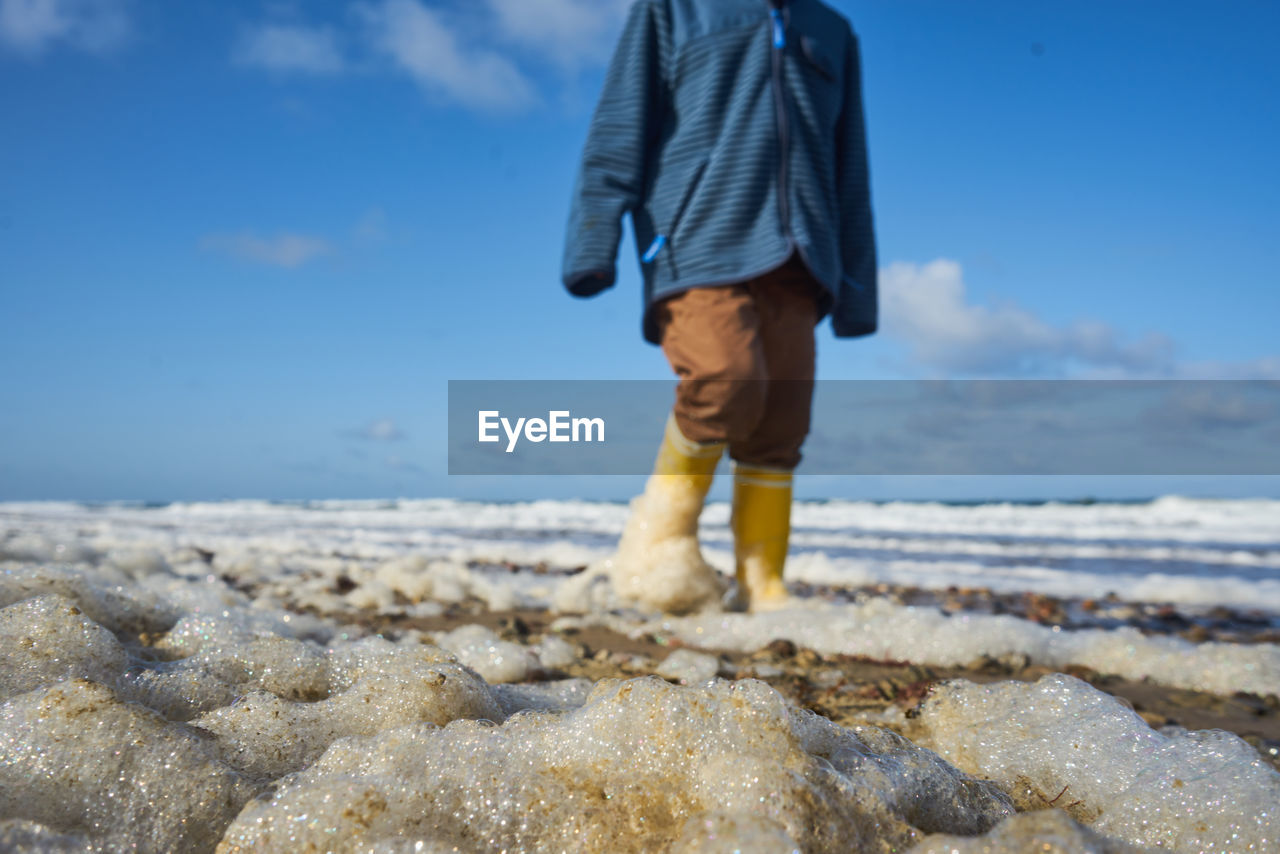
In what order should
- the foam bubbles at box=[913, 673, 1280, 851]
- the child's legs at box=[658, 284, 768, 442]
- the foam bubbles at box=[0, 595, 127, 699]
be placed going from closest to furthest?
1. the foam bubbles at box=[913, 673, 1280, 851]
2. the foam bubbles at box=[0, 595, 127, 699]
3. the child's legs at box=[658, 284, 768, 442]

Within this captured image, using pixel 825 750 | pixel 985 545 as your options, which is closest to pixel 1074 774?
pixel 825 750

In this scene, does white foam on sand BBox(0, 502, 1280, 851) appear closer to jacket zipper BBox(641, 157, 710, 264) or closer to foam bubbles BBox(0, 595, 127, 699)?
foam bubbles BBox(0, 595, 127, 699)

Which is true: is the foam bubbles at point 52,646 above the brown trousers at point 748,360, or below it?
below

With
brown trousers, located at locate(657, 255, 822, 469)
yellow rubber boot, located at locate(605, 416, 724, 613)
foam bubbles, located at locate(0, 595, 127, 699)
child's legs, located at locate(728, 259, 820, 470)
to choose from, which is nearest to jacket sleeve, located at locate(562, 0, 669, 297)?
brown trousers, located at locate(657, 255, 822, 469)

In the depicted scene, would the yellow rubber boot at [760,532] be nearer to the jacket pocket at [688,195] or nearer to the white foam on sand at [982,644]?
the white foam on sand at [982,644]

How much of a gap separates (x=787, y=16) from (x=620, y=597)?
2.77 m

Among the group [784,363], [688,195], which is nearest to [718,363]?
[784,363]

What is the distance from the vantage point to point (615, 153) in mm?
3568

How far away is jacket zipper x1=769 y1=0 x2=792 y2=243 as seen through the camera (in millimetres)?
3430

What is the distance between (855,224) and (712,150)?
0.92m

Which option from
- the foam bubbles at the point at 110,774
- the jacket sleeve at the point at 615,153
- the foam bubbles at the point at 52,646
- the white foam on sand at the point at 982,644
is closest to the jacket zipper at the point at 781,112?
the jacket sleeve at the point at 615,153

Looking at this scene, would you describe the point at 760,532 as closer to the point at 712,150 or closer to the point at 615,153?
the point at 712,150

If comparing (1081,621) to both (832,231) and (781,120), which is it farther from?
(781,120)

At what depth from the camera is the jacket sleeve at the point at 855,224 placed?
3947mm
